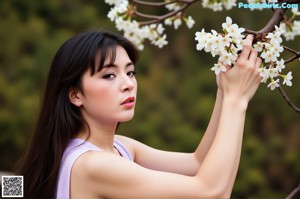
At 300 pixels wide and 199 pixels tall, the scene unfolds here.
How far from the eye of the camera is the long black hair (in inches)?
45.4

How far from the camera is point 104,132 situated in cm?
121

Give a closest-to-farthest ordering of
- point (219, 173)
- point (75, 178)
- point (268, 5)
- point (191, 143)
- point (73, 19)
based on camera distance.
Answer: point (219, 173) → point (75, 178) → point (268, 5) → point (191, 143) → point (73, 19)

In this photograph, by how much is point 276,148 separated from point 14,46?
3243 millimetres

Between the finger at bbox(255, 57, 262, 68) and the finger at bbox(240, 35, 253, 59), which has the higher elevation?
the finger at bbox(240, 35, 253, 59)

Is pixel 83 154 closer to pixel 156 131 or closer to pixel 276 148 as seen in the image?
pixel 156 131

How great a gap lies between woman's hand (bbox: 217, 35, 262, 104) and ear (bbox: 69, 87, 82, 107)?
13.8 inches

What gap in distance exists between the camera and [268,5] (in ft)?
4.25

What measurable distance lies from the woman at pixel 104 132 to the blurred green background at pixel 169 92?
13.2 feet

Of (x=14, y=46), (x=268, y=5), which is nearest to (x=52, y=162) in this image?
(x=268, y=5)

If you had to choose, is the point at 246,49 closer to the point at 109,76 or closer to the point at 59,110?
the point at 109,76

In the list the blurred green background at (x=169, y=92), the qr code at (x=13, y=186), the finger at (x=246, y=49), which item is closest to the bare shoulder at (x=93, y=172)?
the qr code at (x=13, y=186)

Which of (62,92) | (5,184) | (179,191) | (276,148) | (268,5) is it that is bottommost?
(276,148)

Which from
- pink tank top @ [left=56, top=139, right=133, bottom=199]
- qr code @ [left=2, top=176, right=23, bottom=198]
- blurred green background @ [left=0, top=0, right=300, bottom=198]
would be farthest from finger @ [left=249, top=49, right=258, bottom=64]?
blurred green background @ [left=0, top=0, right=300, bottom=198]

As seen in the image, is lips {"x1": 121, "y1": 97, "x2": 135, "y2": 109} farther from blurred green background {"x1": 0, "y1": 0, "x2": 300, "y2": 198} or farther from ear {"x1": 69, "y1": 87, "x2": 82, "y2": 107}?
blurred green background {"x1": 0, "y1": 0, "x2": 300, "y2": 198}
